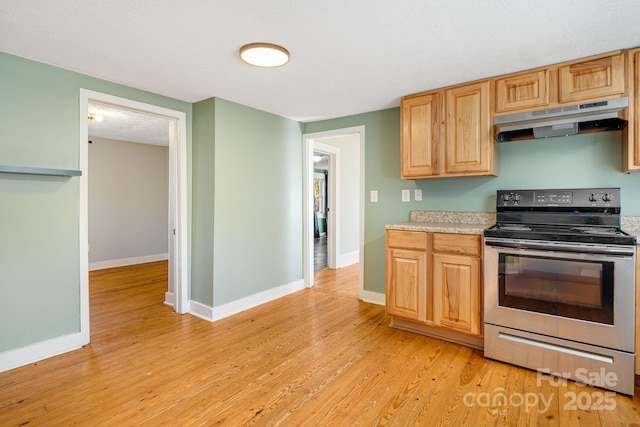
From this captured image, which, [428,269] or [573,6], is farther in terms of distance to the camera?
[428,269]

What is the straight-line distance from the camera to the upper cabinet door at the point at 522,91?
7.89ft

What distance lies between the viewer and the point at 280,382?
2.09m

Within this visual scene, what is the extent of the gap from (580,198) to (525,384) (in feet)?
4.69

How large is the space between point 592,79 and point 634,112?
0.34m

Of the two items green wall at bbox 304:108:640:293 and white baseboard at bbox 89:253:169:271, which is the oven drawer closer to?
green wall at bbox 304:108:640:293

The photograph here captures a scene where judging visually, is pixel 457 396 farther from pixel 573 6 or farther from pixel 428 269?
pixel 573 6

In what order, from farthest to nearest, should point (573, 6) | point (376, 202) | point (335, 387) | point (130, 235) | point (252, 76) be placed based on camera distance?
point (130, 235) → point (376, 202) → point (252, 76) → point (335, 387) → point (573, 6)

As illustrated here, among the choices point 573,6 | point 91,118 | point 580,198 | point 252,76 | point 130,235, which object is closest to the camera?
point 573,6

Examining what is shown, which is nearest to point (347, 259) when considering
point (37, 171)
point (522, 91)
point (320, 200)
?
point (522, 91)

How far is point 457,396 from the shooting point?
193 cm

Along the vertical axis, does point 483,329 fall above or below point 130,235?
below

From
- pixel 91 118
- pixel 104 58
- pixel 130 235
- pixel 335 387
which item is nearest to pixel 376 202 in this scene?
pixel 335 387

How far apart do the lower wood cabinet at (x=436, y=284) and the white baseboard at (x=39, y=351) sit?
2.59m

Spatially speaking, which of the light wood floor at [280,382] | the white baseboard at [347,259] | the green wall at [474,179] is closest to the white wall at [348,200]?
the white baseboard at [347,259]
